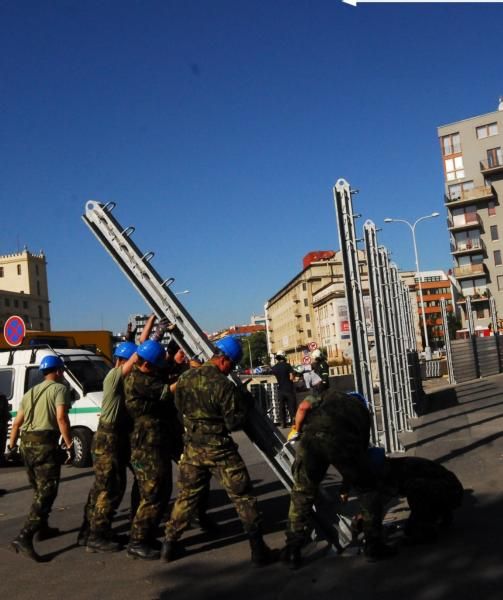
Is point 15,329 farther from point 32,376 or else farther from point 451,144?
point 451,144

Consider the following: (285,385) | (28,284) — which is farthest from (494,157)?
(28,284)

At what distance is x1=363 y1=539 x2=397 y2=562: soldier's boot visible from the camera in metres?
5.51

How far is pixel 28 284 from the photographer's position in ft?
484

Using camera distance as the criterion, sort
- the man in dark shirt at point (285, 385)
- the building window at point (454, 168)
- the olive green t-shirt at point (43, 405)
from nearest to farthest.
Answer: the olive green t-shirt at point (43, 405)
the man in dark shirt at point (285, 385)
the building window at point (454, 168)

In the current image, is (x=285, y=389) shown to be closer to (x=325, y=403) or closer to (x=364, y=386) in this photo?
(x=364, y=386)

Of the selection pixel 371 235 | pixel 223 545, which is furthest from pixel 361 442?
pixel 371 235

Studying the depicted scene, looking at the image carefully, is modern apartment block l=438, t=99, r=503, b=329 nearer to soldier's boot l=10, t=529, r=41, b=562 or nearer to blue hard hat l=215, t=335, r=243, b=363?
blue hard hat l=215, t=335, r=243, b=363

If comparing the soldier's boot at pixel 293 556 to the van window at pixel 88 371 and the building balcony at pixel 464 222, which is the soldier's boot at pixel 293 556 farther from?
the building balcony at pixel 464 222

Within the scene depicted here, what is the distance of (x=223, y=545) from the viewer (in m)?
6.59

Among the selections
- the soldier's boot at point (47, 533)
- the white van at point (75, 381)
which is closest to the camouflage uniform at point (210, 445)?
the soldier's boot at point (47, 533)

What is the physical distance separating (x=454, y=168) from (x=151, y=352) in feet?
254

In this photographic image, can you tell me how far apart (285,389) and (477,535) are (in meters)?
10.9

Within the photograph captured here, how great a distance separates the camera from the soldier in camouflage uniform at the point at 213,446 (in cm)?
566

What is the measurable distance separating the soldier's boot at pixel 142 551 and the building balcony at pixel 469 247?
73.5 metres
